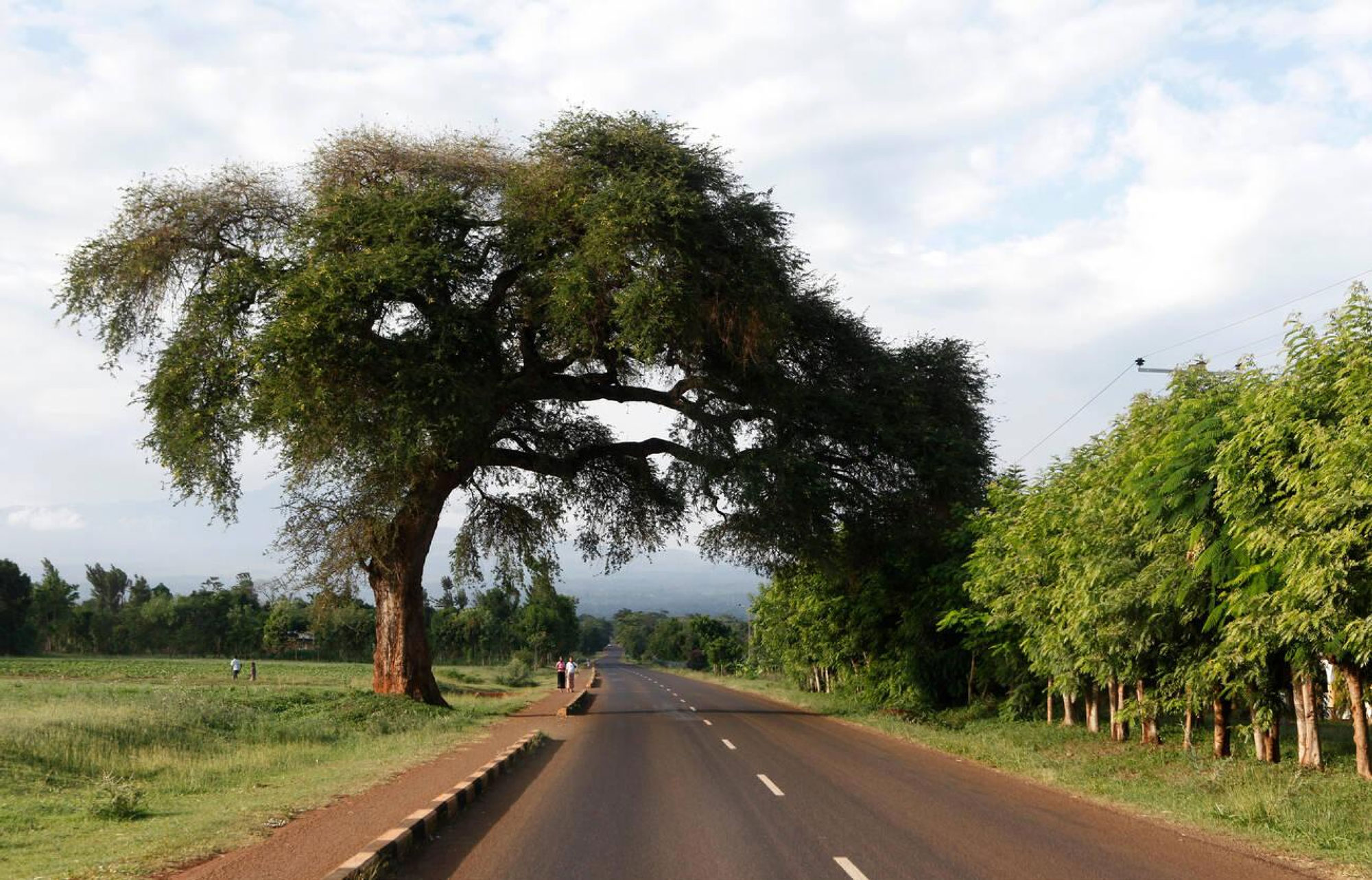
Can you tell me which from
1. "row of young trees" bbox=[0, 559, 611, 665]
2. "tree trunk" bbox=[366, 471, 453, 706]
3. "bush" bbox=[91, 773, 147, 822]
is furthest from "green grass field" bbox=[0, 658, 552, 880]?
"row of young trees" bbox=[0, 559, 611, 665]

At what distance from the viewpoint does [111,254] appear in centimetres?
2481

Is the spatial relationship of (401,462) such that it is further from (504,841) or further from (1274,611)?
(1274,611)

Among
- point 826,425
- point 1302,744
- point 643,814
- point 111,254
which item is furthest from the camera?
point 826,425

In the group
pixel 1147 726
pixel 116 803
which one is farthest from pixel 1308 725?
pixel 116 803

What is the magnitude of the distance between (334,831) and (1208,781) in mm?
Result: 10986

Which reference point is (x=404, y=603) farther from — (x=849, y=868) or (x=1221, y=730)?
(x=849, y=868)

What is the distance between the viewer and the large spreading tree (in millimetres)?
23125

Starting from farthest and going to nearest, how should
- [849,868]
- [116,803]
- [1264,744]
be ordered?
1. [1264,744]
2. [116,803]
3. [849,868]

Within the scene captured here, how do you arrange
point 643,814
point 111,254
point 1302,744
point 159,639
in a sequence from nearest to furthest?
1. point 643,814
2. point 1302,744
3. point 111,254
4. point 159,639

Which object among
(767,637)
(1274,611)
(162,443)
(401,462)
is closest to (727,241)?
(401,462)

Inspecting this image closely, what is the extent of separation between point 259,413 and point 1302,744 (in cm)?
2035

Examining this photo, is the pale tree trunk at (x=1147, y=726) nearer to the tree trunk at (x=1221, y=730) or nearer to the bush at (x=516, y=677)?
the tree trunk at (x=1221, y=730)

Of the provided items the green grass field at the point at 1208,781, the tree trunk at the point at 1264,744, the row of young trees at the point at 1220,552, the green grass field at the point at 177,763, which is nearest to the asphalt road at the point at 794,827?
the green grass field at the point at 1208,781

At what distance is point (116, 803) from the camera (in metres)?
11.5
